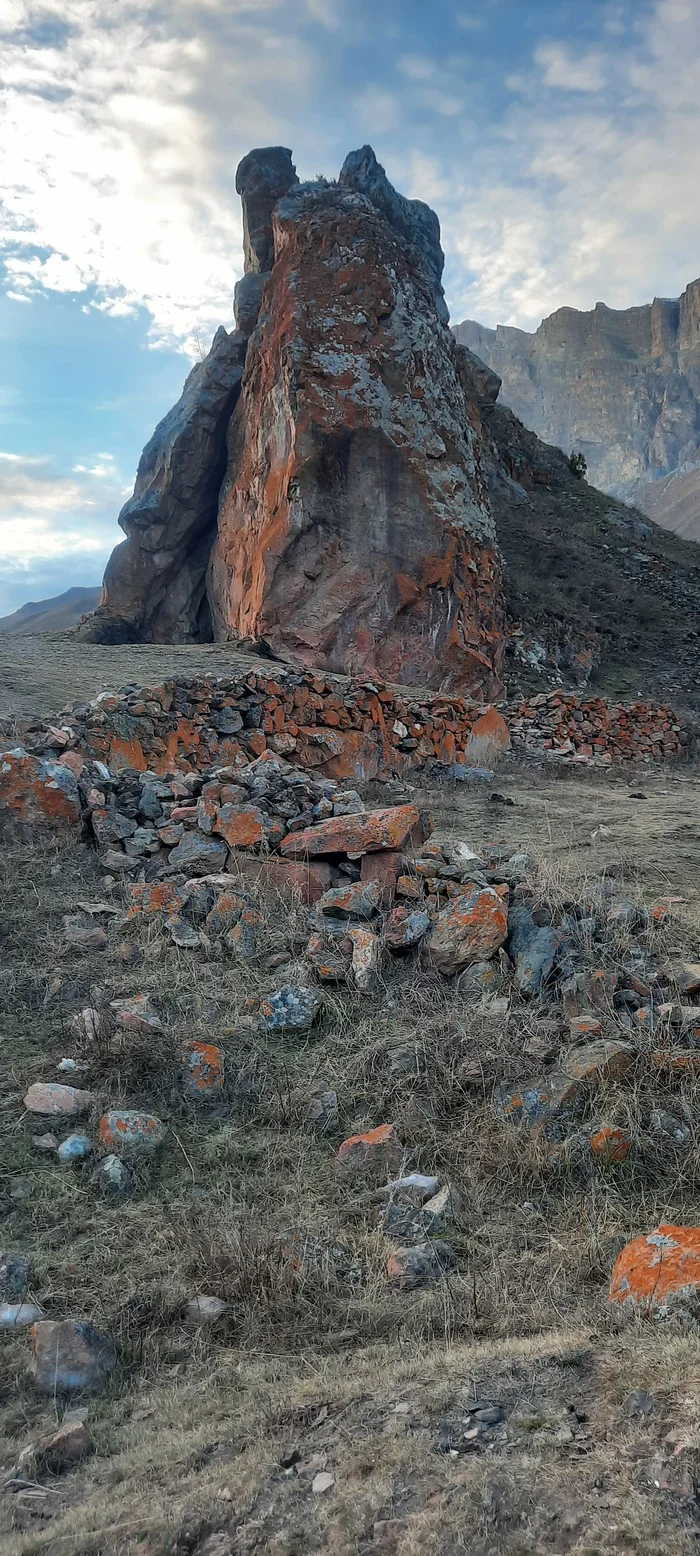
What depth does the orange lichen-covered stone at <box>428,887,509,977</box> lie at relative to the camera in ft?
12.1

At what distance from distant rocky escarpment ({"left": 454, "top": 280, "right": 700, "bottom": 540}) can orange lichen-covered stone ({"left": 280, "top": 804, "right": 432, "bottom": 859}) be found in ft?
302

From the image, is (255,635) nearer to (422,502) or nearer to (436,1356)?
(422,502)

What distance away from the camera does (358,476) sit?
49.7 feet

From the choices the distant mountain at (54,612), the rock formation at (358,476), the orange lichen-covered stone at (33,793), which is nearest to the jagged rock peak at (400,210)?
the rock formation at (358,476)

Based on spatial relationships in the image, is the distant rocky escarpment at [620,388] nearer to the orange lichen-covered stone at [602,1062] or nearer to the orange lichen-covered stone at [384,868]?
the orange lichen-covered stone at [384,868]

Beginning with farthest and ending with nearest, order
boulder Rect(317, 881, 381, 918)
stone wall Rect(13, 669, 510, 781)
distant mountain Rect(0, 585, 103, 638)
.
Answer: distant mountain Rect(0, 585, 103, 638)
stone wall Rect(13, 669, 510, 781)
boulder Rect(317, 881, 381, 918)

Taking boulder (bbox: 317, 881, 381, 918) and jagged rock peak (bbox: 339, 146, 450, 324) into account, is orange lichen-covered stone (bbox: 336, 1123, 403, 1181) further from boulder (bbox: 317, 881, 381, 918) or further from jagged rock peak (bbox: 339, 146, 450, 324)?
jagged rock peak (bbox: 339, 146, 450, 324)

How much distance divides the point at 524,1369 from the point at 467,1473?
350 millimetres

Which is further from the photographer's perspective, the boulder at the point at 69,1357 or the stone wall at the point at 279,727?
the stone wall at the point at 279,727

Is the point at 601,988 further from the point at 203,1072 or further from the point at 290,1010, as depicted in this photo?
the point at 203,1072

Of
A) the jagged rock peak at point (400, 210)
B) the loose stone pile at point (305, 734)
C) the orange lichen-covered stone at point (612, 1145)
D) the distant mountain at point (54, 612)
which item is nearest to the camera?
the orange lichen-covered stone at point (612, 1145)

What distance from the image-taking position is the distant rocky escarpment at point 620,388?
97.4 meters

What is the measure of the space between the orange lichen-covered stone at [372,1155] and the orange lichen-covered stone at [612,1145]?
25.0 inches

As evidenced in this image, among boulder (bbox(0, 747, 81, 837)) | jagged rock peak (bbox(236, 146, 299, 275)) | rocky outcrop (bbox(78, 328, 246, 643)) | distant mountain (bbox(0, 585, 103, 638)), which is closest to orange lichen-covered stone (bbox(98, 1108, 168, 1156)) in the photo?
boulder (bbox(0, 747, 81, 837))
